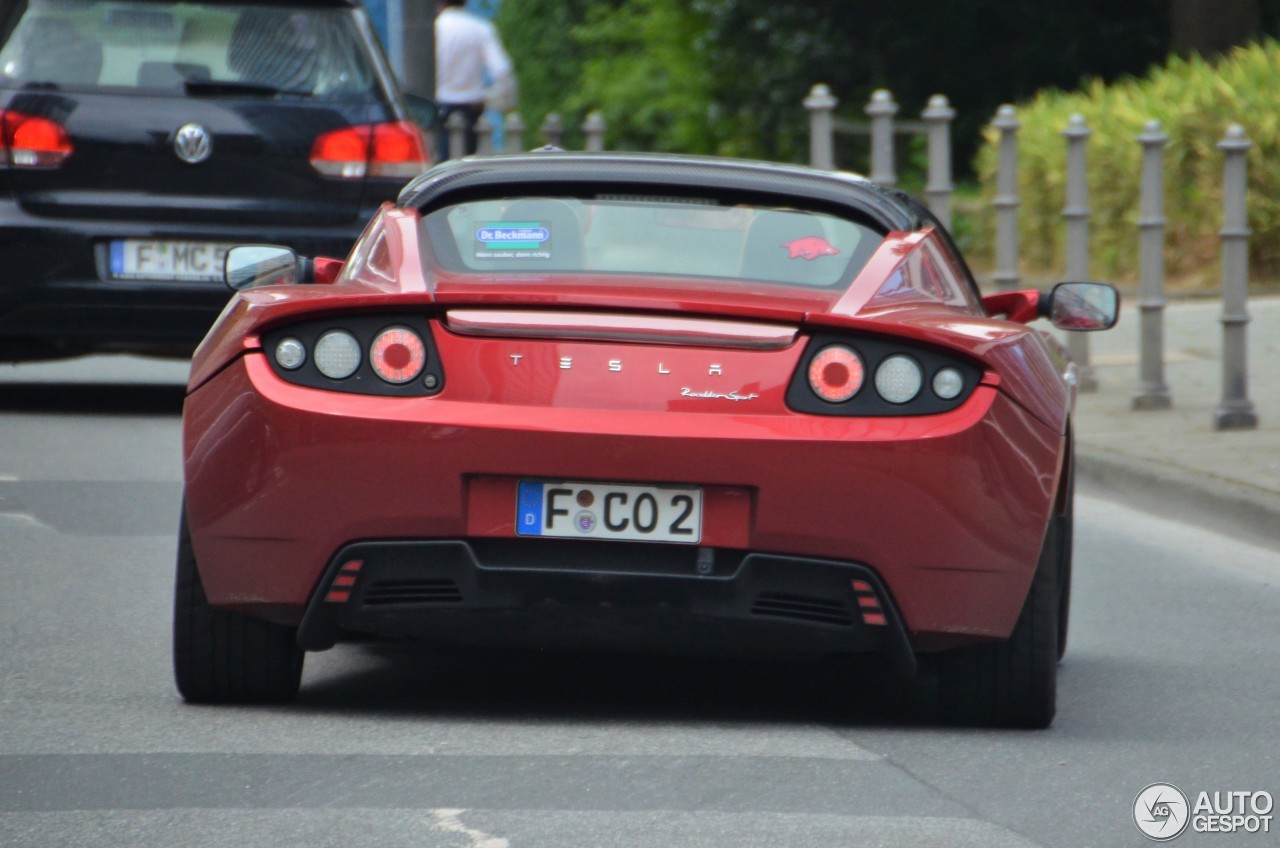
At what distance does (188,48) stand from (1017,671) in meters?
6.13

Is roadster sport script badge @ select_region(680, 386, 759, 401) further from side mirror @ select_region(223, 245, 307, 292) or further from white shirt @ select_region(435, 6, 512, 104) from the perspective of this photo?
white shirt @ select_region(435, 6, 512, 104)

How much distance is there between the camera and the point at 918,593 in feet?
15.7

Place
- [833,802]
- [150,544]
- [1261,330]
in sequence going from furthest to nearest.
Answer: [1261,330] → [150,544] → [833,802]

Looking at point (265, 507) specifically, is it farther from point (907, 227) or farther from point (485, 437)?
point (907, 227)

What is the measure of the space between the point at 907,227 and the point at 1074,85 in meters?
18.8

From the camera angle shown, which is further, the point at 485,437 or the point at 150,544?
the point at 150,544

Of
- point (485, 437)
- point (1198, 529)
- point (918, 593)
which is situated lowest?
point (1198, 529)

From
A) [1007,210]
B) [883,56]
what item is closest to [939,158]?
[1007,210]

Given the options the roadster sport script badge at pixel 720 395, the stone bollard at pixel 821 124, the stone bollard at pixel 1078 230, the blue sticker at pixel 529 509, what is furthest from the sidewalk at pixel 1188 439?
Result: the blue sticker at pixel 529 509

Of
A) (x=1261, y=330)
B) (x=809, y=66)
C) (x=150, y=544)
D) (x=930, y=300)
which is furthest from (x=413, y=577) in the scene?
(x=809, y=66)

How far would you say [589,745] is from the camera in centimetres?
479

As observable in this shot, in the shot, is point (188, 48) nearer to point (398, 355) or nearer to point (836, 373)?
point (398, 355)

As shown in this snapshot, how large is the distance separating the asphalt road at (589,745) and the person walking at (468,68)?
44.8 feet

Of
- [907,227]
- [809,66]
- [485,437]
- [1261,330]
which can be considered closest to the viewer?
[485,437]
